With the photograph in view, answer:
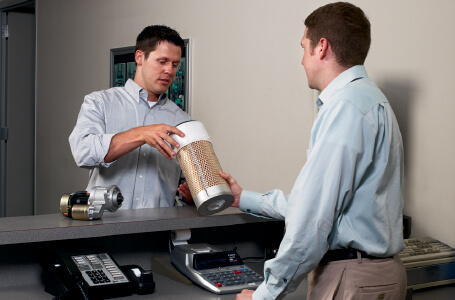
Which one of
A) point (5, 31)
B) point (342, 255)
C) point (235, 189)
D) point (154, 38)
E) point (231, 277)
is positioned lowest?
point (231, 277)

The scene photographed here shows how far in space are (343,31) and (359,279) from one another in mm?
621

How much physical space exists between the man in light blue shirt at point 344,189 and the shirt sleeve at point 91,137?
2.94 ft

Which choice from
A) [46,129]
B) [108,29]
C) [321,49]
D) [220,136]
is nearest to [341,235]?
[321,49]

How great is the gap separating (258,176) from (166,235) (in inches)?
41.1

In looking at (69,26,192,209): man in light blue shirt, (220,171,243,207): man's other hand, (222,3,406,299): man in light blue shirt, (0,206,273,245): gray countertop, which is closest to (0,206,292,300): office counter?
(0,206,273,245): gray countertop

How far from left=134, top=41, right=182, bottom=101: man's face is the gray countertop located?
634 mm

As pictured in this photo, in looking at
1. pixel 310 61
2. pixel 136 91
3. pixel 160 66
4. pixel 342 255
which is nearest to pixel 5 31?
pixel 136 91

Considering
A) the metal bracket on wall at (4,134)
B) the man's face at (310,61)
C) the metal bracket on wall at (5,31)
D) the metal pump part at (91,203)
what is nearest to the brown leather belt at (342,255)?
the man's face at (310,61)

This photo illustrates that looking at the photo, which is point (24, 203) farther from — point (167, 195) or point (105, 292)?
point (105, 292)

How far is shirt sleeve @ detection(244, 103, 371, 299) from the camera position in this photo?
130cm

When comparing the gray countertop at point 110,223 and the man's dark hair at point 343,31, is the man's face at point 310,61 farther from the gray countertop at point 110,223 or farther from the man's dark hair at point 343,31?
the gray countertop at point 110,223

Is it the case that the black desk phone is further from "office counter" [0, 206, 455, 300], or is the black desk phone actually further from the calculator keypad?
the calculator keypad

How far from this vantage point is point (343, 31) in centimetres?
146

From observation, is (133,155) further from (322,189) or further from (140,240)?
(322,189)
